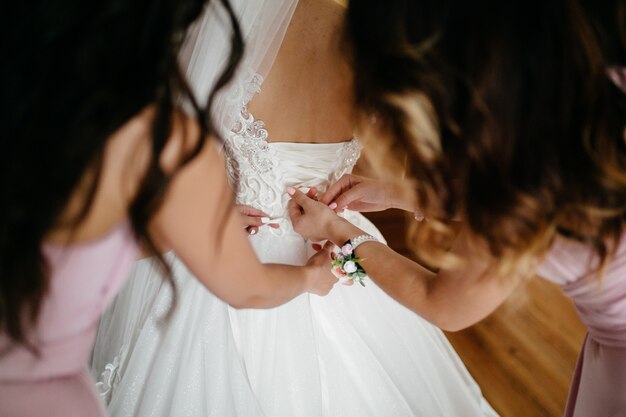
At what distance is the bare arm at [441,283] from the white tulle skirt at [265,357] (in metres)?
0.32

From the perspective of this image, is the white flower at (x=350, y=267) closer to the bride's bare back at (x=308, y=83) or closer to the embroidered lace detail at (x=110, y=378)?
the bride's bare back at (x=308, y=83)

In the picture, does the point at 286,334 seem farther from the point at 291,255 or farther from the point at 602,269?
the point at 602,269

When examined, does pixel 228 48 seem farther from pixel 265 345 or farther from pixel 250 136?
pixel 265 345

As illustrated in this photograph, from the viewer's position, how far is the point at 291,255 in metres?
1.49

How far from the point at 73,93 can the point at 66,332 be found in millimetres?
345

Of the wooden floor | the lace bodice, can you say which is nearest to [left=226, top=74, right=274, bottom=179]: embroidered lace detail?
the lace bodice

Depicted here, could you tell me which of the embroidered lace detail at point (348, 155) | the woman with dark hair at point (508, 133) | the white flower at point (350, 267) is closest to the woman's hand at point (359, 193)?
the embroidered lace detail at point (348, 155)

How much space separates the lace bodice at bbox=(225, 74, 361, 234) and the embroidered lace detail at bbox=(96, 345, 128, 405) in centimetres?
51

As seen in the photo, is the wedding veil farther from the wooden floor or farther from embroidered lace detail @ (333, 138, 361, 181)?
the wooden floor

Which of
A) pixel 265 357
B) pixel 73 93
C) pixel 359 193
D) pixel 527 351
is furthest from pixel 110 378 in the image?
pixel 527 351

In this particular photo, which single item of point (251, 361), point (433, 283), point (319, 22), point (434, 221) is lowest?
point (251, 361)

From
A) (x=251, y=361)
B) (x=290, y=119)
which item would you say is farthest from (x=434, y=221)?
(x=251, y=361)

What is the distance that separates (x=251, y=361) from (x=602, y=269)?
2.80 feet

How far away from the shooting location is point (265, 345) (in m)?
1.42
